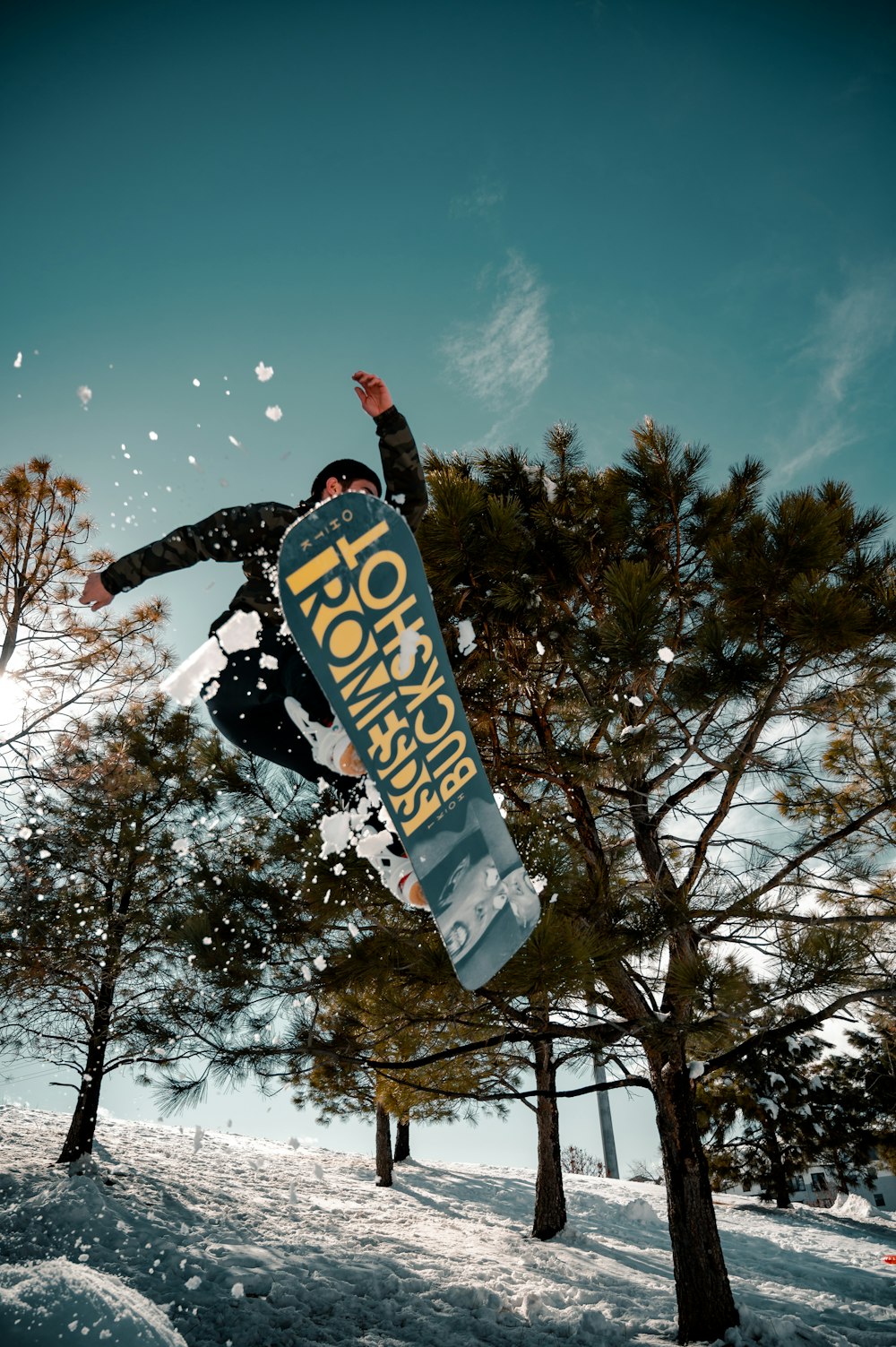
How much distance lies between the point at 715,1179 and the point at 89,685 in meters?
12.6

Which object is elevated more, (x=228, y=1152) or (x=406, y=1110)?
(x=406, y=1110)

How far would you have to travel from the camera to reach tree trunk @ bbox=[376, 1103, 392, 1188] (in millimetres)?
8477

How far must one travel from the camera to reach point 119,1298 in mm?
2109

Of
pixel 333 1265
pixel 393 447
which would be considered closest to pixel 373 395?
pixel 393 447

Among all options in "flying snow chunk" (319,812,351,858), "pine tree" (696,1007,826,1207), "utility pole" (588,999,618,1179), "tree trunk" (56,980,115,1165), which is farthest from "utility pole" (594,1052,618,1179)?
"flying snow chunk" (319,812,351,858)

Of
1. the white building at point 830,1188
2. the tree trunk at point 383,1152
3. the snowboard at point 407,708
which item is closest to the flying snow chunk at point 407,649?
the snowboard at point 407,708

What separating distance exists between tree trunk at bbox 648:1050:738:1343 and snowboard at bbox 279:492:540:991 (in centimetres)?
195

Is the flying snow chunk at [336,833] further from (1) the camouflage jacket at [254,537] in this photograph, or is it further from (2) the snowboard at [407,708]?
(1) the camouflage jacket at [254,537]

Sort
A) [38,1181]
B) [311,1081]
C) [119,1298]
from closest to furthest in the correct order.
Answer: [119,1298]
[311,1081]
[38,1181]

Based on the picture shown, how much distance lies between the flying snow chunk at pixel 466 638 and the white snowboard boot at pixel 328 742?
1092mm

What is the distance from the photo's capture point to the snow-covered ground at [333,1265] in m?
3.16

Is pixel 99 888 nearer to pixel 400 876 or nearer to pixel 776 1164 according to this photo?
pixel 400 876

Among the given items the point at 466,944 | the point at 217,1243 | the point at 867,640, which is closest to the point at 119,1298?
the point at 466,944

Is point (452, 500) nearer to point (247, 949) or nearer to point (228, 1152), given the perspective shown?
point (247, 949)
